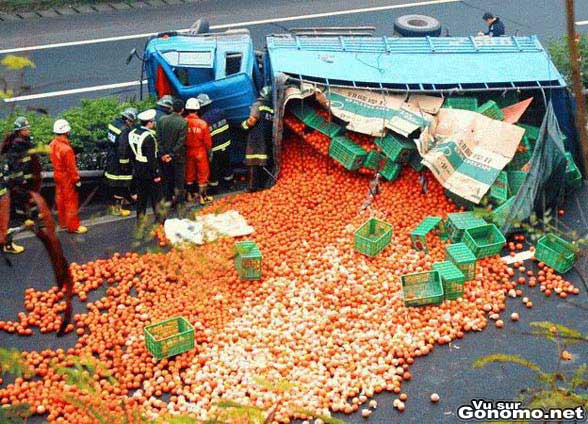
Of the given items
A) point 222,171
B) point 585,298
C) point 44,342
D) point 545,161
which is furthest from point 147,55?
point 585,298

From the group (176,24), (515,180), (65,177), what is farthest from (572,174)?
(176,24)

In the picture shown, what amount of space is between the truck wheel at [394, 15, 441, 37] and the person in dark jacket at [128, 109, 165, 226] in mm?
5887

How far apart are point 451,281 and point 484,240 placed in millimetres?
1377

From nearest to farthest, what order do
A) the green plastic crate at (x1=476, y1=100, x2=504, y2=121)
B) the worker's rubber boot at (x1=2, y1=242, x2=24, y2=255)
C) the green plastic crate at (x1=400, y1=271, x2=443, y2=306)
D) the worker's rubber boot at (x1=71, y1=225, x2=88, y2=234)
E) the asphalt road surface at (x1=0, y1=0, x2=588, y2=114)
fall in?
the green plastic crate at (x1=400, y1=271, x2=443, y2=306) < the worker's rubber boot at (x1=2, y1=242, x2=24, y2=255) < the worker's rubber boot at (x1=71, y1=225, x2=88, y2=234) < the green plastic crate at (x1=476, y1=100, x2=504, y2=121) < the asphalt road surface at (x1=0, y1=0, x2=588, y2=114)

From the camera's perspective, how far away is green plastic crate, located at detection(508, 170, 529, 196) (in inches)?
463

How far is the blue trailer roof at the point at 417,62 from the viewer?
12.6 meters

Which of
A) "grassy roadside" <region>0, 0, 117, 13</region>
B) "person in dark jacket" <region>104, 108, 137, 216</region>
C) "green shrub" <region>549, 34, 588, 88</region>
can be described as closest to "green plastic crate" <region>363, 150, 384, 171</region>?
"person in dark jacket" <region>104, 108, 137, 216</region>

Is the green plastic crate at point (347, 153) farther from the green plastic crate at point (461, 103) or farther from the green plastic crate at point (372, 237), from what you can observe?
the green plastic crate at point (461, 103)

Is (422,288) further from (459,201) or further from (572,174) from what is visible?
(572,174)

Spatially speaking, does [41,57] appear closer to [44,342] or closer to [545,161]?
[44,342]

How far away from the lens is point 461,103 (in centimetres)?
1257

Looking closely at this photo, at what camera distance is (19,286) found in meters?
10.8

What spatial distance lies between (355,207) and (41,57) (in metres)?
9.14

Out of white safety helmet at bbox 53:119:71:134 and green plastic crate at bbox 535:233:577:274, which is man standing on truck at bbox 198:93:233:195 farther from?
green plastic crate at bbox 535:233:577:274
